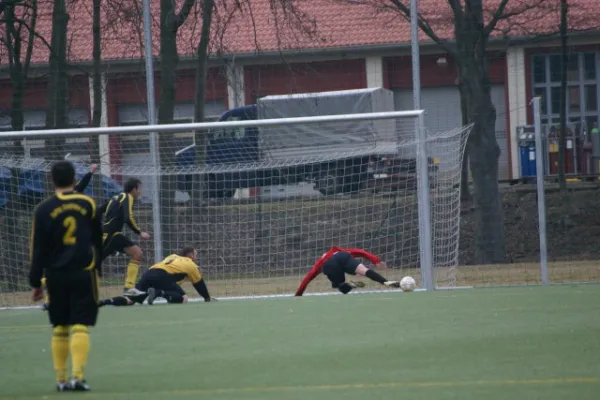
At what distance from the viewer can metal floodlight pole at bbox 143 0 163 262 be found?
16.0 metres

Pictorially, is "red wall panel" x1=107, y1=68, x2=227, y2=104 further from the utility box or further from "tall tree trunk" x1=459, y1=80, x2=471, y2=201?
the utility box

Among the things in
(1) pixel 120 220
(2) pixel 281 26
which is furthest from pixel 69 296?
(2) pixel 281 26

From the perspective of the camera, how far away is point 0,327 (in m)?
11.7

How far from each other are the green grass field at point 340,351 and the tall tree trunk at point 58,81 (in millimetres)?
4920

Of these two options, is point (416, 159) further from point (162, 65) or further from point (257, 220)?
point (162, 65)

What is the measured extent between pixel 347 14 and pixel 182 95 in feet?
12.0

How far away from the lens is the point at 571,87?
17891 mm

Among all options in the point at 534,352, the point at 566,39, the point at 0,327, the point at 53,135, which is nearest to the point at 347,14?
the point at 566,39

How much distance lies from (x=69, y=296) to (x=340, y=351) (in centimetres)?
219

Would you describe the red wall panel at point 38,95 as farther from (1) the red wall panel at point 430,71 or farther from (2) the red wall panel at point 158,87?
(1) the red wall panel at point 430,71

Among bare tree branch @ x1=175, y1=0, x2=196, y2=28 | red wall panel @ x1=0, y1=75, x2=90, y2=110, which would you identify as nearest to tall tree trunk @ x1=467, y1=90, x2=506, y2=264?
bare tree branch @ x1=175, y1=0, x2=196, y2=28

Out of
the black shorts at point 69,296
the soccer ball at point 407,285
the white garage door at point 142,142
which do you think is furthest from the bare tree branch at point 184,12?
the black shorts at point 69,296

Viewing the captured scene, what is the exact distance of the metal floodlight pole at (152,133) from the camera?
632 inches

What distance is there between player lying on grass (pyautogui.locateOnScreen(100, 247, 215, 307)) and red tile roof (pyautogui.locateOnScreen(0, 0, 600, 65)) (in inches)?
189
